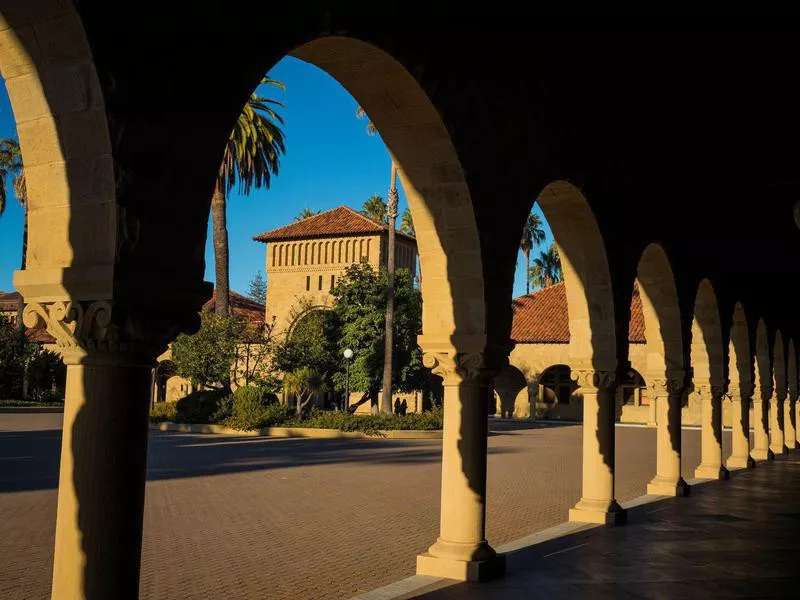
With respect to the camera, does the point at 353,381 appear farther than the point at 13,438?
Yes

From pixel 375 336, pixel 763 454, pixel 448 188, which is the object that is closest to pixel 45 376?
pixel 375 336

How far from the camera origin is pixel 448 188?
8336mm

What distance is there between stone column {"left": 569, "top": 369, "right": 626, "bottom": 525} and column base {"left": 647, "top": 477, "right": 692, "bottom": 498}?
3859mm

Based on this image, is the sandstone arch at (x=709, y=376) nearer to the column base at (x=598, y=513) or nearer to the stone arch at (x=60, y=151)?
the column base at (x=598, y=513)

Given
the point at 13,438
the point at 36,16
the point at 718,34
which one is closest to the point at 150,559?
the point at 36,16

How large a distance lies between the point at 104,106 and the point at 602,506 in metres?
9.56

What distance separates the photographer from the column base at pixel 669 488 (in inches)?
623

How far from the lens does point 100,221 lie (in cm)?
461

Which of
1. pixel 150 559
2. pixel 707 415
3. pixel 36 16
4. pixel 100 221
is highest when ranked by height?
pixel 36 16

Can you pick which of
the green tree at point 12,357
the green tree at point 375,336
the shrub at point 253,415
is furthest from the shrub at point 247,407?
the green tree at point 12,357

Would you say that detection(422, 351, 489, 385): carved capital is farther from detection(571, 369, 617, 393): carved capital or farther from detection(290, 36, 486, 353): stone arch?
detection(571, 369, 617, 393): carved capital

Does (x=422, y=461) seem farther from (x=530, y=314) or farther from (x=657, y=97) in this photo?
(x=530, y=314)

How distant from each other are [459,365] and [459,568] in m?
1.94

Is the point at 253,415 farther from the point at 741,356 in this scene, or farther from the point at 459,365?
the point at 459,365
